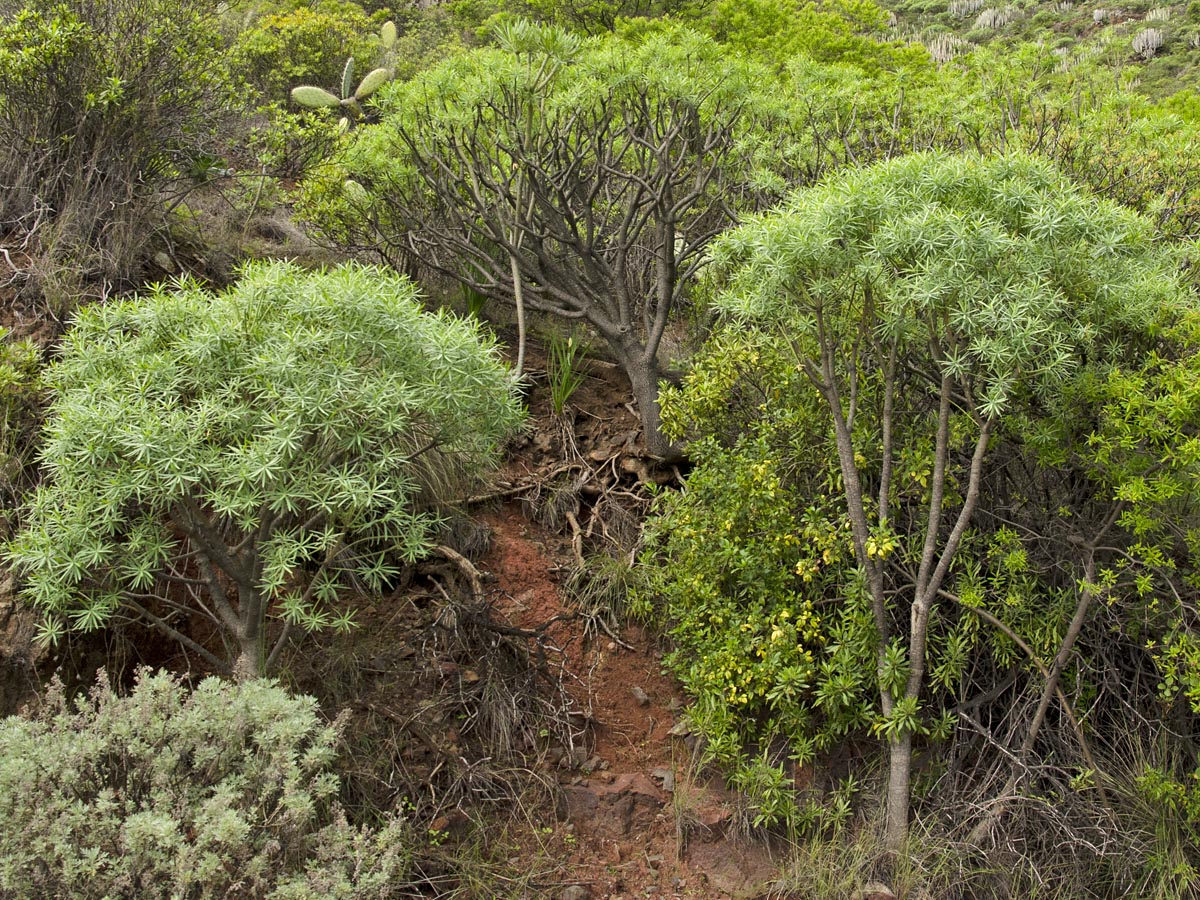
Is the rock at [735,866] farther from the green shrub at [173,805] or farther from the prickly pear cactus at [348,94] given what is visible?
the prickly pear cactus at [348,94]

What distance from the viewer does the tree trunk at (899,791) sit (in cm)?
422

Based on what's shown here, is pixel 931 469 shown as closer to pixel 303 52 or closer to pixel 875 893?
pixel 875 893

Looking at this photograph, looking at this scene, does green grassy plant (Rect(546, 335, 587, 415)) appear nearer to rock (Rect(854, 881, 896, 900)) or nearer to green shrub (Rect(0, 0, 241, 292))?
green shrub (Rect(0, 0, 241, 292))

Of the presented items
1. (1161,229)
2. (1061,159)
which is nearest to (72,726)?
(1161,229)

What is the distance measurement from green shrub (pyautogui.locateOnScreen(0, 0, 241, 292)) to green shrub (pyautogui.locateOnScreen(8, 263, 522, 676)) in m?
2.11

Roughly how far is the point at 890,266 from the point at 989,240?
15.4 inches

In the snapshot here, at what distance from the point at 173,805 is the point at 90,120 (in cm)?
466

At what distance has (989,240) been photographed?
3.55 metres

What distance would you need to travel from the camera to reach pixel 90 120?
235 inches

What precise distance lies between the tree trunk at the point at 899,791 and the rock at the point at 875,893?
213mm

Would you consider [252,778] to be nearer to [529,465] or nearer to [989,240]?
[989,240]

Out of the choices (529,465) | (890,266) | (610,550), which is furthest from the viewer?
(529,465)

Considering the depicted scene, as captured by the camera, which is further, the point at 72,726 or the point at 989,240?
the point at 989,240

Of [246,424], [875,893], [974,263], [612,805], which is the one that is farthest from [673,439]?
[246,424]
